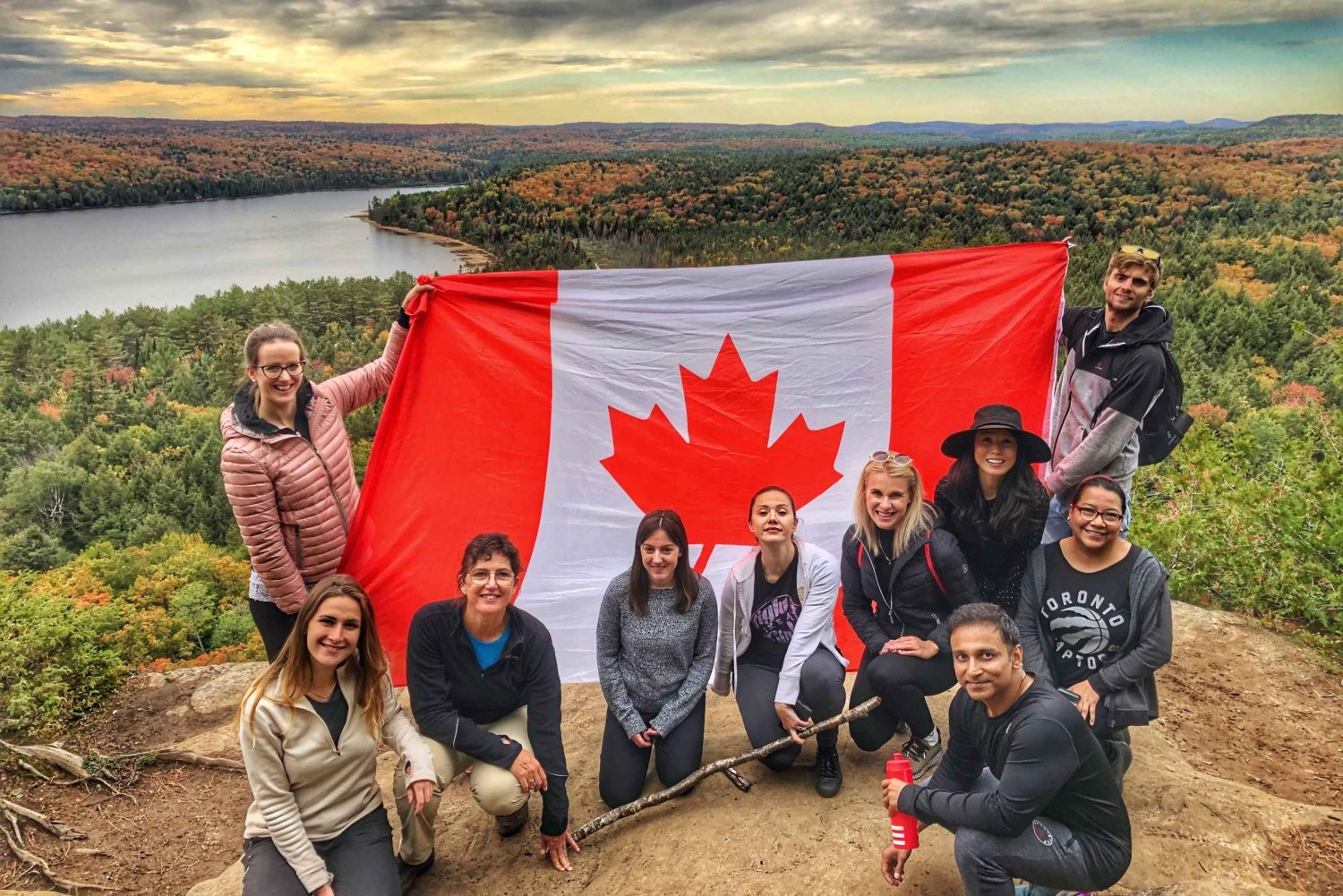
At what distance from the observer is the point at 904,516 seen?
12.5 feet

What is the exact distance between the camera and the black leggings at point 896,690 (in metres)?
3.85

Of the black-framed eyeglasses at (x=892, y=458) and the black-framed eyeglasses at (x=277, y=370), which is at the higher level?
the black-framed eyeglasses at (x=277, y=370)

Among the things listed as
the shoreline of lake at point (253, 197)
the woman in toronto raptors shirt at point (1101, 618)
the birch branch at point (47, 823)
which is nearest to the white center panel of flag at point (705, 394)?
the woman in toronto raptors shirt at point (1101, 618)

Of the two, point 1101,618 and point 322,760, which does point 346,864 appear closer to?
point 322,760

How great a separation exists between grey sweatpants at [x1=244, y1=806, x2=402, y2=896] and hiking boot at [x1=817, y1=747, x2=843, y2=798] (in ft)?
6.33

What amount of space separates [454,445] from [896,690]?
8.90 ft

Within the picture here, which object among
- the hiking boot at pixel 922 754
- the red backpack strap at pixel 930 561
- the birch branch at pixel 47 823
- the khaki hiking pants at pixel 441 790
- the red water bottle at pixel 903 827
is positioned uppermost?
the red backpack strap at pixel 930 561

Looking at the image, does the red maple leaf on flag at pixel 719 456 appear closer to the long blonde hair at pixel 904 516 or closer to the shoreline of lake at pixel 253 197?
the long blonde hair at pixel 904 516

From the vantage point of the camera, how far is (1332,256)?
32625mm

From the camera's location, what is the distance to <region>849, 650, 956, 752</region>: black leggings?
385cm

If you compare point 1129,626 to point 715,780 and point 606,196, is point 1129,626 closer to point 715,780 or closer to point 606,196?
point 715,780

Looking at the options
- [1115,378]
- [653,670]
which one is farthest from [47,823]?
[1115,378]

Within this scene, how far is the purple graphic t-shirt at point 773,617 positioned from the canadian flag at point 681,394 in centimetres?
76

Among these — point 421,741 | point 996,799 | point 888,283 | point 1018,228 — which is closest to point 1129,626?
point 996,799
